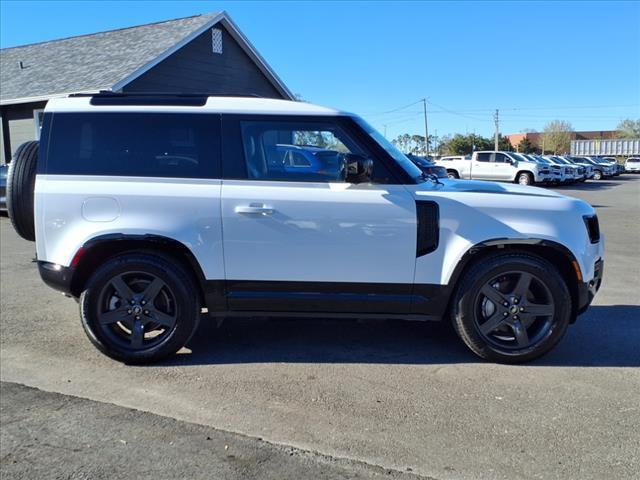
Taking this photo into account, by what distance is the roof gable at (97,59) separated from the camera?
17.3 m

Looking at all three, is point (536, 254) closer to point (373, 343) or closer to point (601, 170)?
point (373, 343)

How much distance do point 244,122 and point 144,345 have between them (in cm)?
193

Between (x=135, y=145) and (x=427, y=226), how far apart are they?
2346 mm

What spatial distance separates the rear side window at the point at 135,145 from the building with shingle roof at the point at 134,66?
42.0ft

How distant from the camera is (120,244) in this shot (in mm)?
4422

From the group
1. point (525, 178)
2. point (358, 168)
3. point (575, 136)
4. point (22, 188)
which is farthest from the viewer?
point (575, 136)

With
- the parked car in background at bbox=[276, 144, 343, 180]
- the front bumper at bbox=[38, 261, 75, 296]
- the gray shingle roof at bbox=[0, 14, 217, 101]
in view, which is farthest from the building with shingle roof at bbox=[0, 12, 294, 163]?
the parked car in background at bbox=[276, 144, 343, 180]

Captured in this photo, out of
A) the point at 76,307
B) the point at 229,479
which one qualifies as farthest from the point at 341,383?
the point at 76,307

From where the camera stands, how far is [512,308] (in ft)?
14.3

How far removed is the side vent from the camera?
423cm

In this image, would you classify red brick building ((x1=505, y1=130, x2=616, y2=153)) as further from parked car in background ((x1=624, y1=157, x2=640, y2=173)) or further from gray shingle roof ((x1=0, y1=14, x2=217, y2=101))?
gray shingle roof ((x1=0, y1=14, x2=217, y2=101))

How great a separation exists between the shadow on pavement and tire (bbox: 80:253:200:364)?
0.25 meters

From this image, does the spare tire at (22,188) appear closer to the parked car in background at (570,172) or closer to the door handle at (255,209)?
the door handle at (255,209)

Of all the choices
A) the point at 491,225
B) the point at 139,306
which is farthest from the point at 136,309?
the point at 491,225
